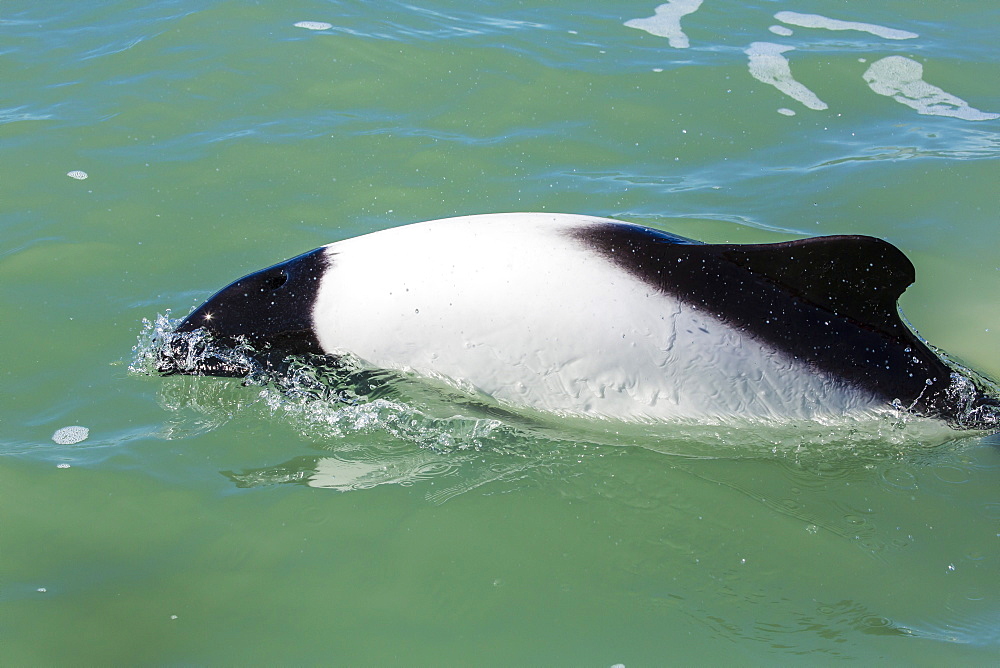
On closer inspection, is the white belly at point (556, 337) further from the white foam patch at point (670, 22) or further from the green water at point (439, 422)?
the white foam patch at point (670, 22)

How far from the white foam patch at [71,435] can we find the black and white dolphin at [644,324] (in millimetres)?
1173

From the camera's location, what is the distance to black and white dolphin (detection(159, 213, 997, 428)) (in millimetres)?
3834

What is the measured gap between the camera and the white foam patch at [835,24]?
9359mm

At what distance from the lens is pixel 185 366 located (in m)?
4.40

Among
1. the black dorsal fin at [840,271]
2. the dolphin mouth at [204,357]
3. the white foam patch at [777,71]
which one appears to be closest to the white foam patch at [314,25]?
the white foam patch at [777,71]

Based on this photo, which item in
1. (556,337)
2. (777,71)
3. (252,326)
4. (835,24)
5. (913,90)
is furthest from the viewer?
(835,24)

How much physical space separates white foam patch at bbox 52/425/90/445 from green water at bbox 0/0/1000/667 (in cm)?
6

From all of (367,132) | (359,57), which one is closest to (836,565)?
(367,132)

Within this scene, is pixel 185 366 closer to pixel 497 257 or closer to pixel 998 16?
pixel 497 257

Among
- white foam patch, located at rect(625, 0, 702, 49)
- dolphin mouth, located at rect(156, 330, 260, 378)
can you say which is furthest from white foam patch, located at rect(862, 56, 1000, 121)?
dolphin mouth, located at rect(156, 330, 260, 378)

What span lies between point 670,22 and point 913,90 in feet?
8.68

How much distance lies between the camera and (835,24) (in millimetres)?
9641

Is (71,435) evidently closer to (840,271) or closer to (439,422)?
(439,422)

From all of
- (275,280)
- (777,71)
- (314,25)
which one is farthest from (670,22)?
(275,280)
